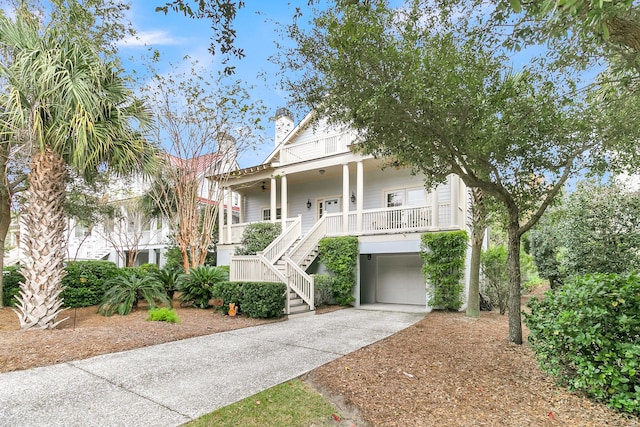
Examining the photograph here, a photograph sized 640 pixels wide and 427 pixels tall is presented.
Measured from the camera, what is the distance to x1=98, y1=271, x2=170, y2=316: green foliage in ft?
29.2

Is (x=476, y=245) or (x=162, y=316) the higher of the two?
(x=476, y=245)

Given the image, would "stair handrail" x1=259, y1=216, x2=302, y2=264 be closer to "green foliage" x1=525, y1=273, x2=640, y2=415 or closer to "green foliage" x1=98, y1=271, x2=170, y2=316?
"green foliage" x1=98, y1=271, x2=170, y2=316

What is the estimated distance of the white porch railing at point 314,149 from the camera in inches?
549

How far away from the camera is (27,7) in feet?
28.4

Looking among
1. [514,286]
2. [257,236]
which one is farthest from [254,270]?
Answer: [514,286]

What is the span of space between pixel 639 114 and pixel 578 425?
451cm

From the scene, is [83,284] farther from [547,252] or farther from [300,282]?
[547,252]

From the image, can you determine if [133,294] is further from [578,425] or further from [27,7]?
[578,425]

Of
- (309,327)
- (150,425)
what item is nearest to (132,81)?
(309,327)

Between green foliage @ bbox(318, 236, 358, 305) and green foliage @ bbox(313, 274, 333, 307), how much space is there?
17 centimetres

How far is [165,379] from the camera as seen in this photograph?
4.51 meters

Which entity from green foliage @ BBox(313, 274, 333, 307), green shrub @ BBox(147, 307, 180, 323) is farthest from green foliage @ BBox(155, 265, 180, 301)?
green foliage @ BBox(313, 274, 333, 307)

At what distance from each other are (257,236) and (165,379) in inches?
391

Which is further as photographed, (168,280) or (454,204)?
(454,204)
